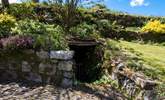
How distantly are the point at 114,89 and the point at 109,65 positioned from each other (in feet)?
3.28

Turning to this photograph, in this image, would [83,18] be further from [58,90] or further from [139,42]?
[58,90]

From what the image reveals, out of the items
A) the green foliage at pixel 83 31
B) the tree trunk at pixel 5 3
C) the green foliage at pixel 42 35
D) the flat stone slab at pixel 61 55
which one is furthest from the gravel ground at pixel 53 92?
the tree trunk at pixel 5 3

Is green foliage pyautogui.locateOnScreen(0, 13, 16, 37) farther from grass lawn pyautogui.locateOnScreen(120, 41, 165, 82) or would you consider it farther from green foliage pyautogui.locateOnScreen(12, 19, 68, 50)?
grass lawn pyautogui.locateOnScreen(120, 41, 165, 82)

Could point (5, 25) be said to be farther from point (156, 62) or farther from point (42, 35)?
point (156, 62)

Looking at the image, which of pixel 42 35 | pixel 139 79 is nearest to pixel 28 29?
pixel 42 35

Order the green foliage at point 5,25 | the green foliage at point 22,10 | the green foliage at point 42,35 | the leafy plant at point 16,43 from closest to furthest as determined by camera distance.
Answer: the leafy plant at point 16,43
the green foliage at point 42,35
the green foliage at point 5,25
the green foliage at point 22,10

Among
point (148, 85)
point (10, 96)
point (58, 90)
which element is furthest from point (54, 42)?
point (148, 85)

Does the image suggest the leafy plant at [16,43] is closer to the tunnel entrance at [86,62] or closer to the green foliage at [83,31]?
the tunnel entrance at [86,62]

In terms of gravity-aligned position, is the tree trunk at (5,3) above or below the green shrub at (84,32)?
above

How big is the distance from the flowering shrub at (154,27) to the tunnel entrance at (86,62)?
4.31 m

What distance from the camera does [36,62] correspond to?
960 cm

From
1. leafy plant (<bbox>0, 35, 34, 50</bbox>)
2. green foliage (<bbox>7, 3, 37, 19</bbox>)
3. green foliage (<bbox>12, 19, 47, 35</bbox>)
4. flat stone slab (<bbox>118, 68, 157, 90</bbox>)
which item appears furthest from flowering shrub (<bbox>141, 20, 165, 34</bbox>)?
leafy plant (<bbox>0, 35, 34, 50</bbox>)

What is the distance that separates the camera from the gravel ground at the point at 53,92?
27.4 ft

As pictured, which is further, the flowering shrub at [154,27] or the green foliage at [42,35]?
the flowering shrub at [154,27]
